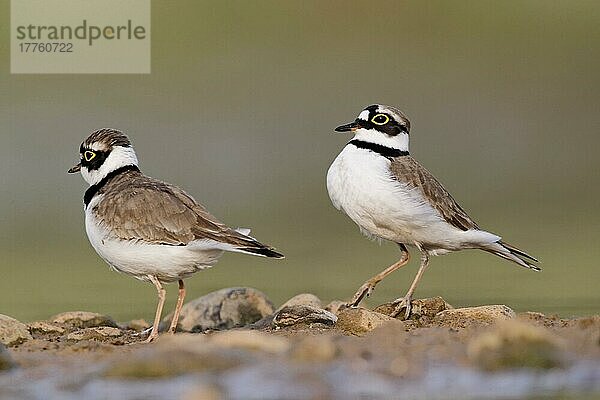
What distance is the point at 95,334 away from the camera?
10.1m

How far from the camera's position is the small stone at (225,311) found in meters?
11.1

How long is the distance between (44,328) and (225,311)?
57.1 inches

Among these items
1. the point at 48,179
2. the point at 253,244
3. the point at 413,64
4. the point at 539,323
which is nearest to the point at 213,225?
the point at 253,244

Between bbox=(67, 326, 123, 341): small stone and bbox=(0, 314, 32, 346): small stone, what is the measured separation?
477mm

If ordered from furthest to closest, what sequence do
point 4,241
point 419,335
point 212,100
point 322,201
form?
point 212,100
point 322,201
point 4,241
point 419,335

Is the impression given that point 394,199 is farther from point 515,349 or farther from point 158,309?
point 515,349

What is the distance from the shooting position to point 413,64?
2039cm

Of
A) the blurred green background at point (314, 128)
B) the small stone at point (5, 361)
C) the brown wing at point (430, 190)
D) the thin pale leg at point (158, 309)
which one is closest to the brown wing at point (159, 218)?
the thin pale leg at point (158, 309)

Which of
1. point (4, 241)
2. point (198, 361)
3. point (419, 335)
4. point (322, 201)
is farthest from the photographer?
point (322, 201)

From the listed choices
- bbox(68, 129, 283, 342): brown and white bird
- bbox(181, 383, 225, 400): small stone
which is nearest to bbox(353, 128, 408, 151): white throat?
bbox(68, 129, 283, 342): brown and white bird

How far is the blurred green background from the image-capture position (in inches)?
574

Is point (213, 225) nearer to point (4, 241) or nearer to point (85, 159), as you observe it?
point (85, 159)

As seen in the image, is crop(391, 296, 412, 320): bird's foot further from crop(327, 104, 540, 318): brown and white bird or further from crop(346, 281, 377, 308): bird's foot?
crop(346, 281, 377, 308): bird's foot

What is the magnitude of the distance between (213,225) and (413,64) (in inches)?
433
